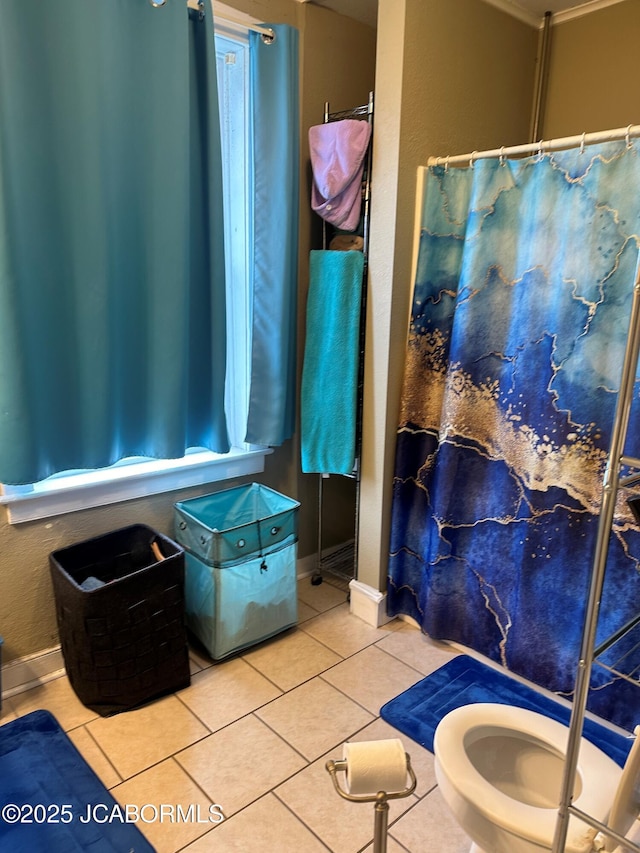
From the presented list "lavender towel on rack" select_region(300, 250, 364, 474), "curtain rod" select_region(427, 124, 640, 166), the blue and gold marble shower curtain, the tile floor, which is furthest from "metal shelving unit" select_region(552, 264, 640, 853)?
"lavender towel on rack" select_region(300, 250, 364, 474)

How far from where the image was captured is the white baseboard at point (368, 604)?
7.74 ft

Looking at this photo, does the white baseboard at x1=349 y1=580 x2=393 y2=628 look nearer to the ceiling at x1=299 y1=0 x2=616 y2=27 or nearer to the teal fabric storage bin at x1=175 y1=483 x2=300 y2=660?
the teal fabric storage bin at x1=175 y1=483 x2=300 y2=660

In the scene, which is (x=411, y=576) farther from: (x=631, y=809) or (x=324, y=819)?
(x=631, y=809)

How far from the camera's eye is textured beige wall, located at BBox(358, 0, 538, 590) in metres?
1.99

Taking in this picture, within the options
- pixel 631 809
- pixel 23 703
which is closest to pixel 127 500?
pixel 23 703

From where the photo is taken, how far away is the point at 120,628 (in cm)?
183

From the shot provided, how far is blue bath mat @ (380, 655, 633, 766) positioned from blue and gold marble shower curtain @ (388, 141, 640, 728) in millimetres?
63

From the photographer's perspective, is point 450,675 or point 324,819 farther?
point 450,675

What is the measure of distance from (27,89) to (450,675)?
2171 mm

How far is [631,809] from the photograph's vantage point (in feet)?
3.45

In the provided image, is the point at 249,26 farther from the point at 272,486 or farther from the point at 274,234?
the point at 272,486

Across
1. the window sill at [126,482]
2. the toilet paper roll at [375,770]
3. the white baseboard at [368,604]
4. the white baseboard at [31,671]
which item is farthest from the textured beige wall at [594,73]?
the white baseboard at [31,671]

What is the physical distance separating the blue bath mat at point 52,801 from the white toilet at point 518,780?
0.77 m

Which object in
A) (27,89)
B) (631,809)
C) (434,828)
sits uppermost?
(27,89)
